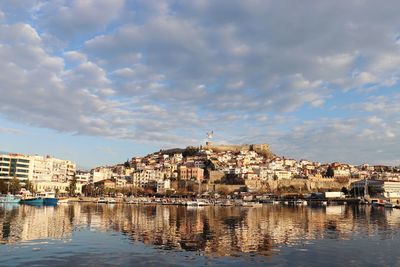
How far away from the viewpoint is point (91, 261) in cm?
1780

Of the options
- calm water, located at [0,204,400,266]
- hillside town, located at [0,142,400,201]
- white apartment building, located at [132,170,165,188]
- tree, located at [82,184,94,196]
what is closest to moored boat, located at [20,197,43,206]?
hillside town, located at [0,142,400,201]

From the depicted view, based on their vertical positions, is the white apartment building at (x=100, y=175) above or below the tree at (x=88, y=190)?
above

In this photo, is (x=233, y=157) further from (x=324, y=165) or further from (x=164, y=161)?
(x=324, y=165)

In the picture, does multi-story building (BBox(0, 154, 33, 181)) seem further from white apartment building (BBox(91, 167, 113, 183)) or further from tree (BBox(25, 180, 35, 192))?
white apartment building (BBox(91, 167, 113, 183))

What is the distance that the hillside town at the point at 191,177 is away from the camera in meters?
98.2

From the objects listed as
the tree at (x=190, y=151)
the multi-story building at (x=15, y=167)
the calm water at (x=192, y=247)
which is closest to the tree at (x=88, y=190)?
the multi-story building at (x=15, y=167)

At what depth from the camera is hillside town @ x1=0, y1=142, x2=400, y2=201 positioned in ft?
322

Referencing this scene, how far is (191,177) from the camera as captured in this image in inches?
4916

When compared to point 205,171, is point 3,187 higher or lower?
lower

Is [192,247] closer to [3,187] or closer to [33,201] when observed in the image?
[33,201]

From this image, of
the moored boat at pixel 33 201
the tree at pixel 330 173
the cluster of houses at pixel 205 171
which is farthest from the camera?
the tree at pixel 330 173

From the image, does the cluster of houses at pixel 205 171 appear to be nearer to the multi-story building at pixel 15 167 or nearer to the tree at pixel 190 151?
the tree at pixel 190 151

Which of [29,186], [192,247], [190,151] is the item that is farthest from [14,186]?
[190,151]

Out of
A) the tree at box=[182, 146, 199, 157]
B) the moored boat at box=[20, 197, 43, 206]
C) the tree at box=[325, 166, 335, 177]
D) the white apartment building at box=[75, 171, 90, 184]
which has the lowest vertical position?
the moored boat at box=[20, 197, 43, 206]
